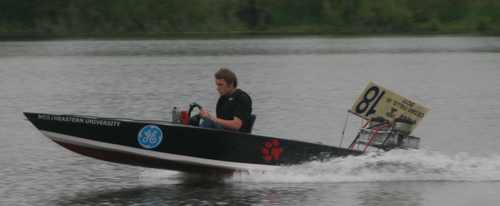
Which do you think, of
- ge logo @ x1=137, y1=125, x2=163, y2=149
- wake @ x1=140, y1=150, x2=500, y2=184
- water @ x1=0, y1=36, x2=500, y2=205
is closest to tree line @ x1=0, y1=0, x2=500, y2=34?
water @ x1=0, y1=36, x2=500, y2=205

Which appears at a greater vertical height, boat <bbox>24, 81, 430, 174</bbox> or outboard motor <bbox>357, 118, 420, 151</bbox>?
outboard motor <bbox>357, 118, 420, 151</bbox>

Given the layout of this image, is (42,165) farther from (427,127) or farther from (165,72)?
(165,72)

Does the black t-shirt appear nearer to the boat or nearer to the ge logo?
the boat

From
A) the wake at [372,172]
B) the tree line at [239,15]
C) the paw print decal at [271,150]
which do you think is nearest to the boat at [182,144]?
the paw print decal at [271,150]

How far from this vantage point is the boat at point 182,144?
7.93 meters

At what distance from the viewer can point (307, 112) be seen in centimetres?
1552

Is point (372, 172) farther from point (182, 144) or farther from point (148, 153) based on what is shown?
point (148, 153)

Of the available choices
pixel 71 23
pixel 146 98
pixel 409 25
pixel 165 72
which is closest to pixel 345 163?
Result: pixel 146 98

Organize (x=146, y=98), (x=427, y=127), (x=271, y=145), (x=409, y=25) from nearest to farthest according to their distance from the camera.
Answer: (x=271, y=145) → (x=427, y=127) → (x=146, y=98) → (x=409, y=25)

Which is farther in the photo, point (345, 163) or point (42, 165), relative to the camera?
point (42, 165)

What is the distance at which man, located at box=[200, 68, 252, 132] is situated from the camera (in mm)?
7809

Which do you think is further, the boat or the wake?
the wake

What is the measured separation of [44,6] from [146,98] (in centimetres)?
8704

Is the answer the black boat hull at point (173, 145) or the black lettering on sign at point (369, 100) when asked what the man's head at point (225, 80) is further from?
the black lettering on sign at point (369, 100)
